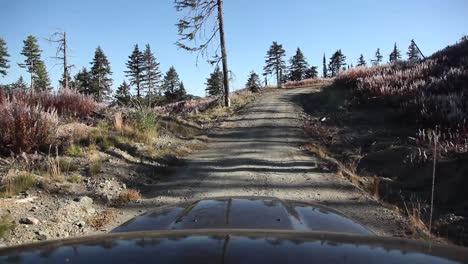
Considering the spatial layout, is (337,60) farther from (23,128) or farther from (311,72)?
(23,128)

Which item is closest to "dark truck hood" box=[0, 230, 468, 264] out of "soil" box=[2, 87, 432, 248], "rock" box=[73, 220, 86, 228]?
"soil" box=[2, 87, 432, 248]

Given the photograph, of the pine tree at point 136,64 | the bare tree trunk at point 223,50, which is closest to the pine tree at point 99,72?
the pine tree at point 136,64

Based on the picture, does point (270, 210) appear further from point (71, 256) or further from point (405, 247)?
point (71, 256)

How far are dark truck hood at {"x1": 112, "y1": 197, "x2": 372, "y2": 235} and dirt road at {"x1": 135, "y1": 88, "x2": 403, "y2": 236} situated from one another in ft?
10.3

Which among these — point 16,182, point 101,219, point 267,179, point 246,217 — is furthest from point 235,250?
point 267,179

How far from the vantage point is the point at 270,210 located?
3.66m

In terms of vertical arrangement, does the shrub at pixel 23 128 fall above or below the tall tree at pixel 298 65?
below

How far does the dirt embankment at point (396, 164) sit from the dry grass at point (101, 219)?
4564 millimetres

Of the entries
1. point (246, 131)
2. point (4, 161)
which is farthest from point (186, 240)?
point (246, 131)

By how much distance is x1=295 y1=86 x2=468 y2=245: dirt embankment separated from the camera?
7535 mm

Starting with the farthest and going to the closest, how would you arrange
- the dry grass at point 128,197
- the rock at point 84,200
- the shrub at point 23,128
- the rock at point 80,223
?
the shrub at point 23,128
the dry grass at point 128,197
the rock at point 84,200
the rock at point 80,223

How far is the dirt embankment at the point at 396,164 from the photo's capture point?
7535 mm

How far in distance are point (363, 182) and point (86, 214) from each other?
5546 mm

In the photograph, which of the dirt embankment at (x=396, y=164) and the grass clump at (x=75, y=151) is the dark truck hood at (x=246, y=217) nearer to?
the dirt embankment at (x=396, y=164)
